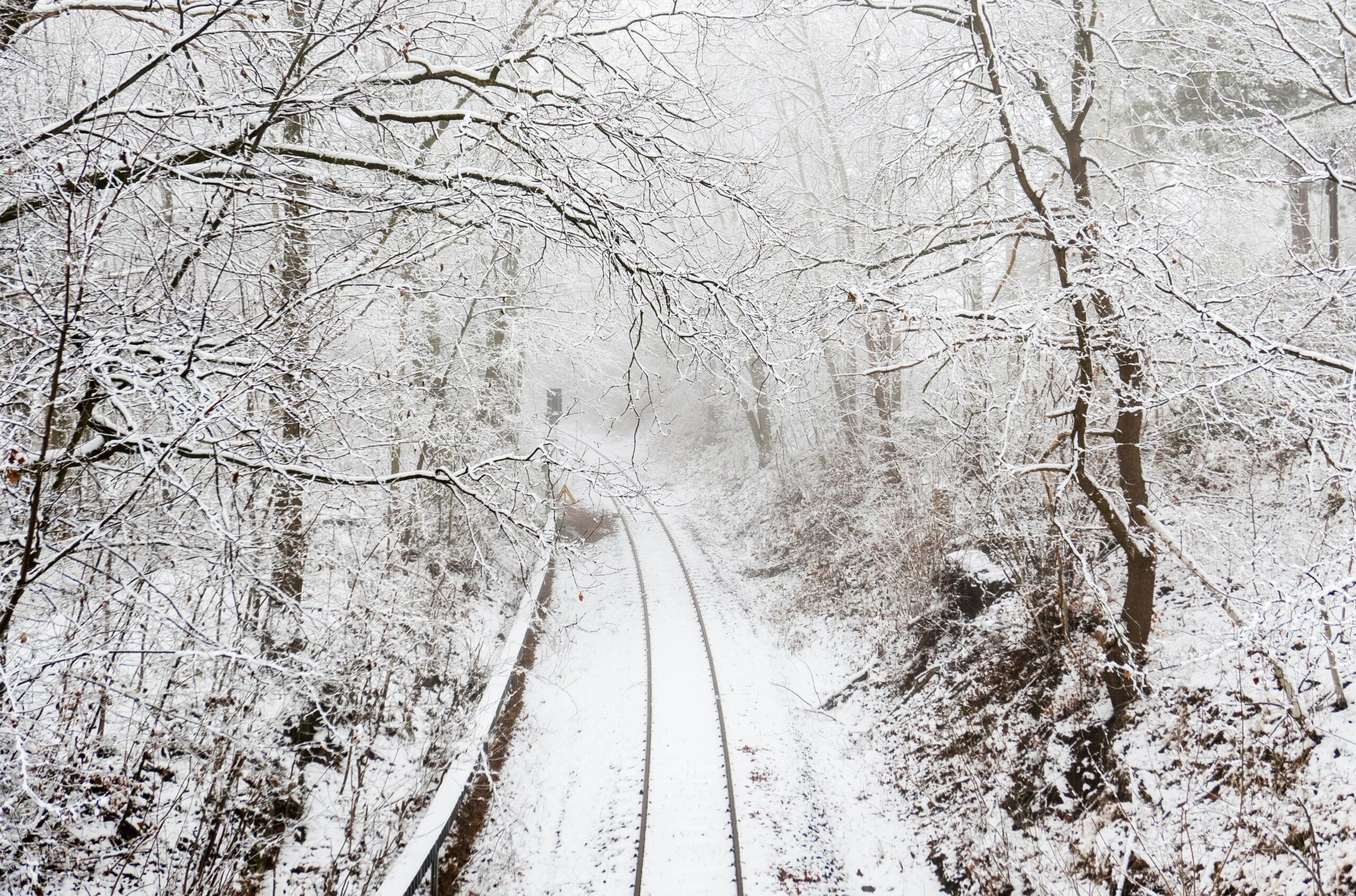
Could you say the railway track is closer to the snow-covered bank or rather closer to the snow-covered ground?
the snow-covered ground

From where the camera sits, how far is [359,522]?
6582mm

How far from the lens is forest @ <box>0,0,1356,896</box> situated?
3.09 m

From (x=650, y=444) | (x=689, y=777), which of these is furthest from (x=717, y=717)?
(x=650, y=444)

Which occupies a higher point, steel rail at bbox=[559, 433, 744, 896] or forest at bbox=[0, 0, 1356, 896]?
forest at bbox=[0, 0, 1356, 896]

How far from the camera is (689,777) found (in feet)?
25.0

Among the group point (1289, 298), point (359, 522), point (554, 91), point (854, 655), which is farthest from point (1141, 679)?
point (359, 522)

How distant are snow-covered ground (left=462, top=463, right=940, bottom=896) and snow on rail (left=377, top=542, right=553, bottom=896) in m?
0.57

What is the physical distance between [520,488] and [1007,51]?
4919 millimetres

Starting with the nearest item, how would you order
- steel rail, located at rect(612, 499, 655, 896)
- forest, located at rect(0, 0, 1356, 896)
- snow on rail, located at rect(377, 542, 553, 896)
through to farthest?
forest, located at rect(0, 0, 1356, 896)
snow on rail, located at rect(377, 542, 553, 896)
steel rail, located at rect(612, 499, 655, 896)

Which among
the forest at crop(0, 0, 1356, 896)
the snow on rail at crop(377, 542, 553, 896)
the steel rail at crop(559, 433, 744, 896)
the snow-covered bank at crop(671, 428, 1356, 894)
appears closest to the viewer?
the forest at crop(0, 0, 1356, 896)

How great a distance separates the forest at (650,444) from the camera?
3090 millimetres

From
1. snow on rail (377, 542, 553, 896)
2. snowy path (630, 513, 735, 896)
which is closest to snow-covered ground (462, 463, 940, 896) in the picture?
snowy path (630, 513, 735, 896)

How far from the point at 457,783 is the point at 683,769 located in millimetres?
2590

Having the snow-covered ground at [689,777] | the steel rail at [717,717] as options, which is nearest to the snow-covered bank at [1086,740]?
the snow-covered ground at [689,777]
